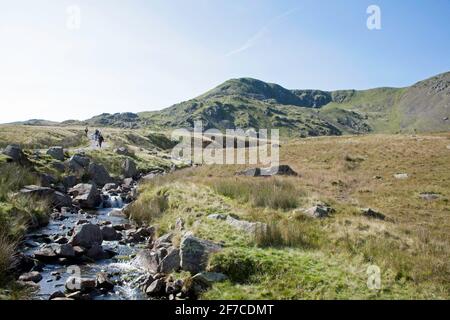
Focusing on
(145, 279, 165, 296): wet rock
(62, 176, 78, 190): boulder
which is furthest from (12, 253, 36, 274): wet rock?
(62, 176, 78, 190): boulder

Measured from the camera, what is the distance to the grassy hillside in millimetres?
12562

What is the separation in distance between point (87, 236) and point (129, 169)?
29517 mm

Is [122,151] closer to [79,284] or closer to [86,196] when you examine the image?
[86,196]

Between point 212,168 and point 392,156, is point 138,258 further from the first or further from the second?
point 392,156

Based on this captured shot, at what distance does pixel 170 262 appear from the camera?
49.7 feet

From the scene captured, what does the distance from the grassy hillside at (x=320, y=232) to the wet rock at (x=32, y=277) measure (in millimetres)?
6475

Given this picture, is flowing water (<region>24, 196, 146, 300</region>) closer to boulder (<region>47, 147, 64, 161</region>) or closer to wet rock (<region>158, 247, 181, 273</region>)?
wet rock (<region>158, 247, 181, 273</region>)

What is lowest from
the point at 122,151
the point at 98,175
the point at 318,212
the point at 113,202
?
the point at 113,202

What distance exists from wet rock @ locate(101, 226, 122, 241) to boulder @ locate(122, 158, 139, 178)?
26.3m

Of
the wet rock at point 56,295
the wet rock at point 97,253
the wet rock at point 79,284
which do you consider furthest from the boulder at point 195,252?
the wet rock at point 97,253

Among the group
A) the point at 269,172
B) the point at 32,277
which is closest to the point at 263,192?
the point at 269,172
